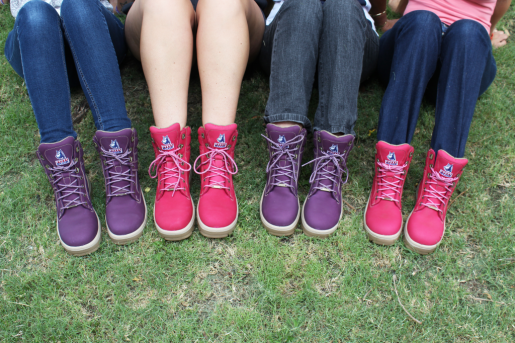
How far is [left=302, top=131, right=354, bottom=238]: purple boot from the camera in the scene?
5.59 feet

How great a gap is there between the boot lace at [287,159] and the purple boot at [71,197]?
880mm

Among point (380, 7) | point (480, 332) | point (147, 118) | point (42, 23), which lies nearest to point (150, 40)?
point (42, 23)

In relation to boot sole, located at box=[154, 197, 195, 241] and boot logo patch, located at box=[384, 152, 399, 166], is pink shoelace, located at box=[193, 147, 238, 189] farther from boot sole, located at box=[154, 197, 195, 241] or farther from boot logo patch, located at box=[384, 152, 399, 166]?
boot logo patch, located at box=[384, 152, 399, 166]

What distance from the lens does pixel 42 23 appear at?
166 centimetres

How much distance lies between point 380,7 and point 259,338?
237 centimetres

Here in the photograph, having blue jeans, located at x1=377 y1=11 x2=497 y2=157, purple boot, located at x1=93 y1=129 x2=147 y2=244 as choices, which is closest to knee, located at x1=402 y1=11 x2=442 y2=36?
blue jeans, located at x1=377 y1=11 x2=497 y2=157

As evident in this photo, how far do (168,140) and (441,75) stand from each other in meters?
1.39

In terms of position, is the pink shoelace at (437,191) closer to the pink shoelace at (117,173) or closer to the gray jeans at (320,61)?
the gray jeans at (320,61)

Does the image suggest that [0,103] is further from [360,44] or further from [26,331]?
[360,44]

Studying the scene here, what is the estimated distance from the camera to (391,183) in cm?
177

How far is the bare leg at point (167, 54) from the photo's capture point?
170 cm

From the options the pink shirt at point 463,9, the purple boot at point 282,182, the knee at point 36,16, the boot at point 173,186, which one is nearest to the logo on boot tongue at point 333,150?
the purple boot at point 282,182

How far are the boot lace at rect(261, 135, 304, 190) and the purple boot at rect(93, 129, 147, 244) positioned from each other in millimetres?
660

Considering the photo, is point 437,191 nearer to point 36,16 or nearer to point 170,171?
point 170,171
